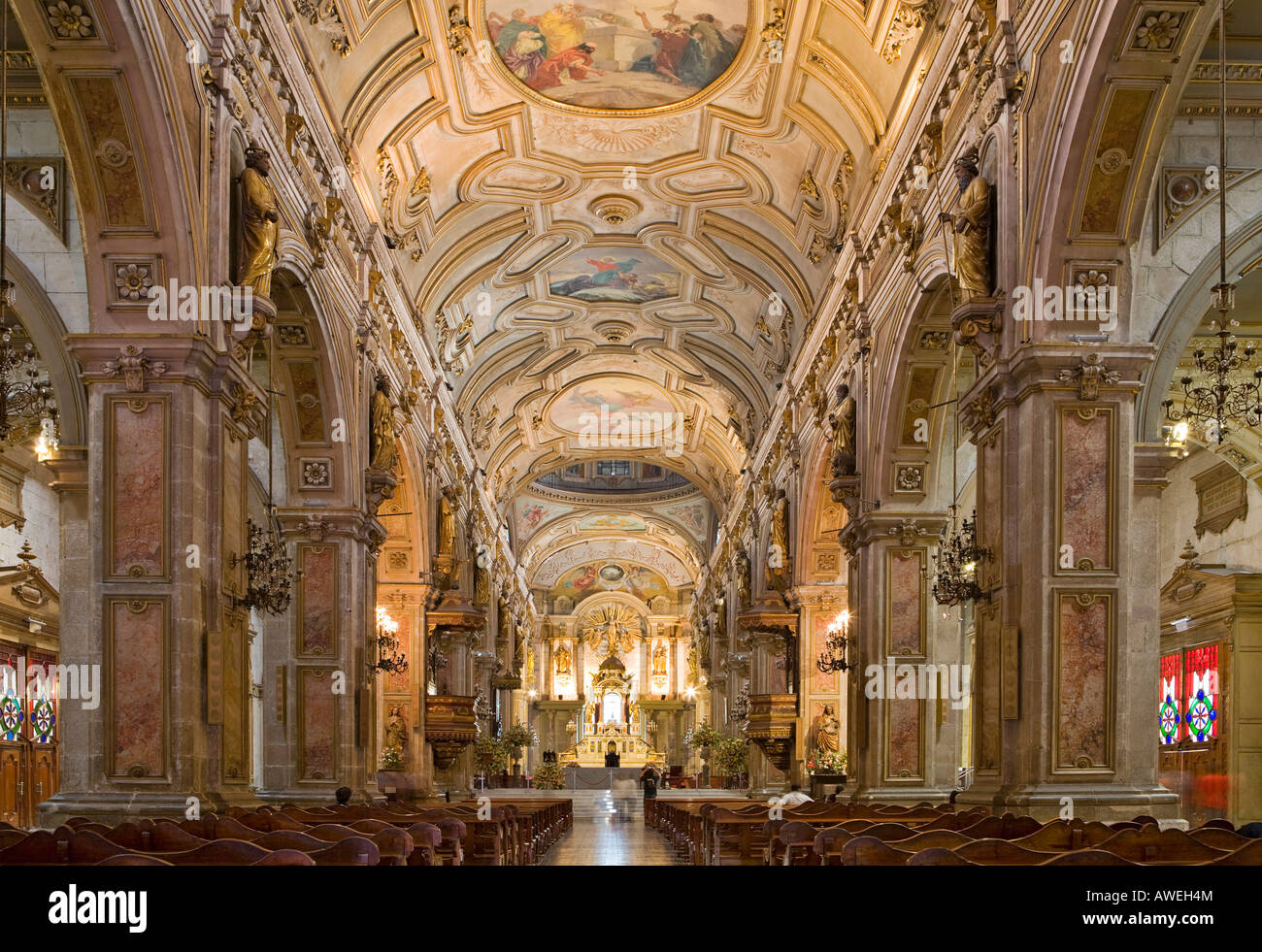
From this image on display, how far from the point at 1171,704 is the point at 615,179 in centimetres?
1250

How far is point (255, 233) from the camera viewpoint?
467 inches

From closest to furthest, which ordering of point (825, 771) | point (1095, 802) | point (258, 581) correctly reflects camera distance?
point (1095, 802) < point (258, 581) < point (825, 771)

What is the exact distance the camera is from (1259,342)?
54.7 feet

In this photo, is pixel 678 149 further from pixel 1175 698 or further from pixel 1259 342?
pixel 1175 698

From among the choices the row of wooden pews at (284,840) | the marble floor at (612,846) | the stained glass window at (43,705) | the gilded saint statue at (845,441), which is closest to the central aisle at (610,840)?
the marble floor at (612,846)

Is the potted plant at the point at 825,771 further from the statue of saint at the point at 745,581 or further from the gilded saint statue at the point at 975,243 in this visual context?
the gilded saint statue at the point at 975,243

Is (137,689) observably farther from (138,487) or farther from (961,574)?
(961,574)

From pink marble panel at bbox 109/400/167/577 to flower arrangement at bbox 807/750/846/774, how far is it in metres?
13.5

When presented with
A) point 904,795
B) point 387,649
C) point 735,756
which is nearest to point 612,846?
point 904,795

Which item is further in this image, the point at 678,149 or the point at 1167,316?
the point at 678,149

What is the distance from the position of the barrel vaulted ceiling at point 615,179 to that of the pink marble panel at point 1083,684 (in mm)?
7383

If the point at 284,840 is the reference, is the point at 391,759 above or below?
below

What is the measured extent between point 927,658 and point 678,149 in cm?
943

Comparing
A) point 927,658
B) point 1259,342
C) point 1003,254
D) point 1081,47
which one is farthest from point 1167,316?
point 927,658
